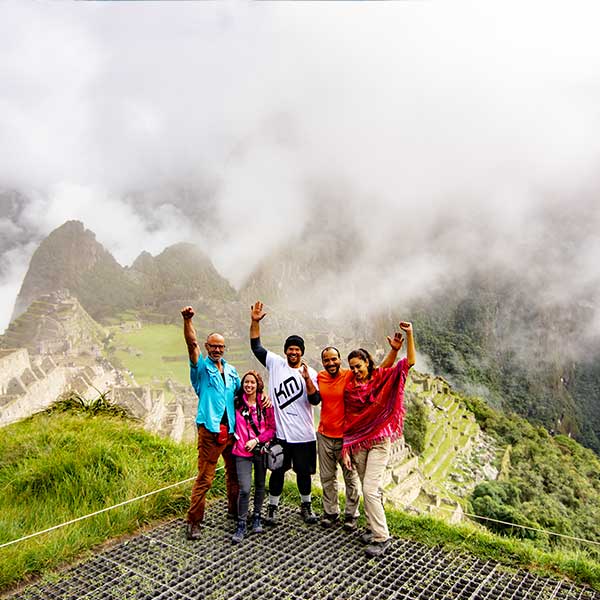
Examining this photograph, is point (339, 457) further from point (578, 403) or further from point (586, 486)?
point (578, 403)

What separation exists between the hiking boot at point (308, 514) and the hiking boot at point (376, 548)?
0.66 metres

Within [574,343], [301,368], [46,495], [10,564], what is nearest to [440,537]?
[301,368]

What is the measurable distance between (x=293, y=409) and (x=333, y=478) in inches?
31.5

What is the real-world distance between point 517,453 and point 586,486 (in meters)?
8.97

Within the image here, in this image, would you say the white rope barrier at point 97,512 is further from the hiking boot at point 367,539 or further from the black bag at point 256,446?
the hiking boot at point 367,539

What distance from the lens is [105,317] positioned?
1662 inches

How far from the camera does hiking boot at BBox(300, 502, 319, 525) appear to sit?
4.50 m

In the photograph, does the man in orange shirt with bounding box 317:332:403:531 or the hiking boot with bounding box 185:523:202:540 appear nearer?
the hiking boot with bounding box 185:523:202:540

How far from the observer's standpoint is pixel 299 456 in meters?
4.41

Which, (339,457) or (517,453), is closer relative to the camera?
(339,457)

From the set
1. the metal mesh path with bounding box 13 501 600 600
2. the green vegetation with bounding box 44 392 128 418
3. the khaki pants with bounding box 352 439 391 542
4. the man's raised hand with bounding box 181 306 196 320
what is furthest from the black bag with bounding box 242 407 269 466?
the green vegetation with bounding box 44 392 128 418

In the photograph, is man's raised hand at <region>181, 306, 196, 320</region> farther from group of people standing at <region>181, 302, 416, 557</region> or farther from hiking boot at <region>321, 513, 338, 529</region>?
hiking boot at <region>321, 513, 338, 529</region>

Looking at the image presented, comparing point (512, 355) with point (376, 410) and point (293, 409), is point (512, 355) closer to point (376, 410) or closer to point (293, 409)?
point (376, 410)

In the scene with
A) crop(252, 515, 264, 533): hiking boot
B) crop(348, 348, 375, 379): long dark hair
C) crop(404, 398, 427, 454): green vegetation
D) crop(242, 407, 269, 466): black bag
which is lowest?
crop(404, 398, 427, 454): green vegetation
